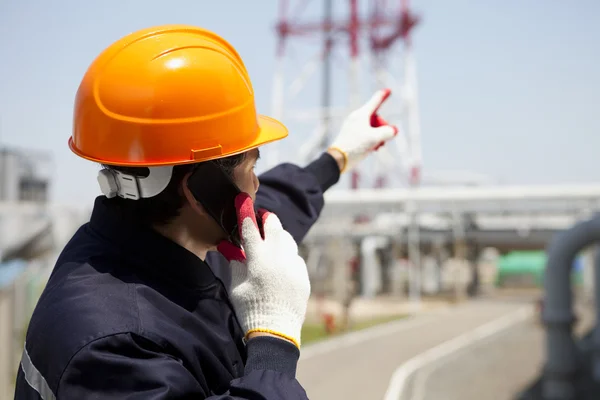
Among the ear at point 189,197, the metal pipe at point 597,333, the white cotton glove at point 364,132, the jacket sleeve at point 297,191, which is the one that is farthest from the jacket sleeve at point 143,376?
the metal pipe at point 597,333

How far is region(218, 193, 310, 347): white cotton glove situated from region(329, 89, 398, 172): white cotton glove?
81cm

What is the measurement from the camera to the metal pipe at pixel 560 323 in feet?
14.6

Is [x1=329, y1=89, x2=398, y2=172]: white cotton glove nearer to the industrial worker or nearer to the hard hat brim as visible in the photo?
the hard hat brim

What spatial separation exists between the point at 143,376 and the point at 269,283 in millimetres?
248

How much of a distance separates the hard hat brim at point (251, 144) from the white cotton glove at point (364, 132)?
0.48 m

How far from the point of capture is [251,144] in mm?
1192

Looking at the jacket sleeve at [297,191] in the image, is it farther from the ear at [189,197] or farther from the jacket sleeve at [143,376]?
the jacket sleeve at [143,376]

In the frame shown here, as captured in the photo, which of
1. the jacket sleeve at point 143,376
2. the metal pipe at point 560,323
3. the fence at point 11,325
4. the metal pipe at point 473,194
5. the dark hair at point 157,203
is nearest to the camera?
the jacket sleeve at point 143,376

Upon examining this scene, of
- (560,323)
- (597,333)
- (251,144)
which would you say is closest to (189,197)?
(251,144)

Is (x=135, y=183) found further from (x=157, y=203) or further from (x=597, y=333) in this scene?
(x=597, y=333)

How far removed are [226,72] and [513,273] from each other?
1158 inches

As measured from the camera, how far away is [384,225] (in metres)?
19.6

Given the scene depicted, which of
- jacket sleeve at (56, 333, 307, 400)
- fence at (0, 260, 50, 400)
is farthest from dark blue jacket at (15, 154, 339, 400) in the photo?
Result: fence at (0, 260, 50, 400)

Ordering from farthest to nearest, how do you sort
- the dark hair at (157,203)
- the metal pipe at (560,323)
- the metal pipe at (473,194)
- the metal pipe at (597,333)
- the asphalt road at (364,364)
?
the metal pipe at (473,194)
the metal pipe at (597,333)
the metal pipe at (560,323)
the asphalt road at (364,364)
the dark hair at (157,203)
